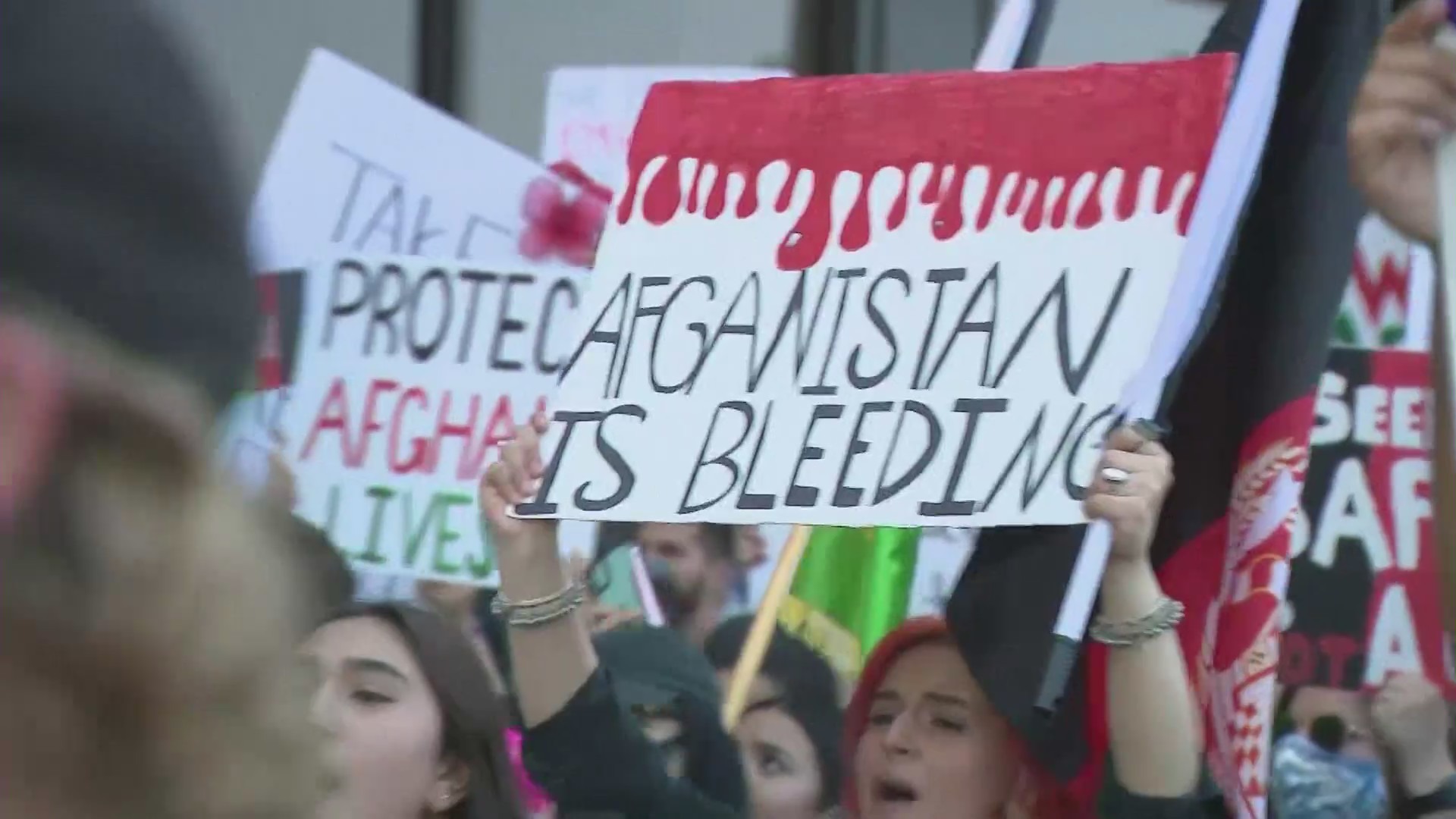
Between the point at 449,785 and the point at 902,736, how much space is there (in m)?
0.52

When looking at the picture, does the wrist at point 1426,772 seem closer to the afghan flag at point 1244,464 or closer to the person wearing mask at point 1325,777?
the person wearing mask at point 1325,777

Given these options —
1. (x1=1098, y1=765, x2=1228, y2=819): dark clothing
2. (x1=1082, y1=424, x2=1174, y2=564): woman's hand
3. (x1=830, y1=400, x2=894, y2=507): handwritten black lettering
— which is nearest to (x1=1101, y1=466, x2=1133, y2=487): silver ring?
(x1=1082, y1=424, x2=1174, y2=564): woman's hand

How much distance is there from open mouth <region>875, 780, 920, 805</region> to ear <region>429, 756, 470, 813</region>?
472 mm

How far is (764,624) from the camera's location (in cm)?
293

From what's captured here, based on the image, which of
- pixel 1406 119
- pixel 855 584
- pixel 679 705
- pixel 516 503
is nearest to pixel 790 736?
pixel 855 584

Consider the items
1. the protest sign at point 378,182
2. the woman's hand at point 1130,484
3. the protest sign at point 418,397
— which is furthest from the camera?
the protest sign at point 378,182

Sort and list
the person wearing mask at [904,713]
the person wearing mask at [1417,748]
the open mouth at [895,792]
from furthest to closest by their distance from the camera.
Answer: the person wearing mask at [1417,748] → the open mouth at [895,792] → the person wearing mask at [904,713]

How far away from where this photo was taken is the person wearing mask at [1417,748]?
2959 millimetres

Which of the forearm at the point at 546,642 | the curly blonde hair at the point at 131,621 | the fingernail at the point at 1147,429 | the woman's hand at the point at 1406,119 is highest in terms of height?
the woman's hand at the point at 1406,119

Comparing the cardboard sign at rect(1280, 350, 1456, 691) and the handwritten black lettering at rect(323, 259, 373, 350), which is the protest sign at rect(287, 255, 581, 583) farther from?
the cardboard sign at rect(1280, 350, 1456, 691)

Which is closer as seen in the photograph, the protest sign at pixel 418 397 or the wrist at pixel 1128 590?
the wrist at pixel 1128 590

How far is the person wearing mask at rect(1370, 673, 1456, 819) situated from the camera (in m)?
2.96

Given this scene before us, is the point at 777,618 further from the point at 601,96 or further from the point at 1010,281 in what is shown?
the point at 601,96

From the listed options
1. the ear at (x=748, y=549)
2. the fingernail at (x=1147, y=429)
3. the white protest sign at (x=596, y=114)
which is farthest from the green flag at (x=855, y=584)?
the white protest sign at (x=596, y=114)
